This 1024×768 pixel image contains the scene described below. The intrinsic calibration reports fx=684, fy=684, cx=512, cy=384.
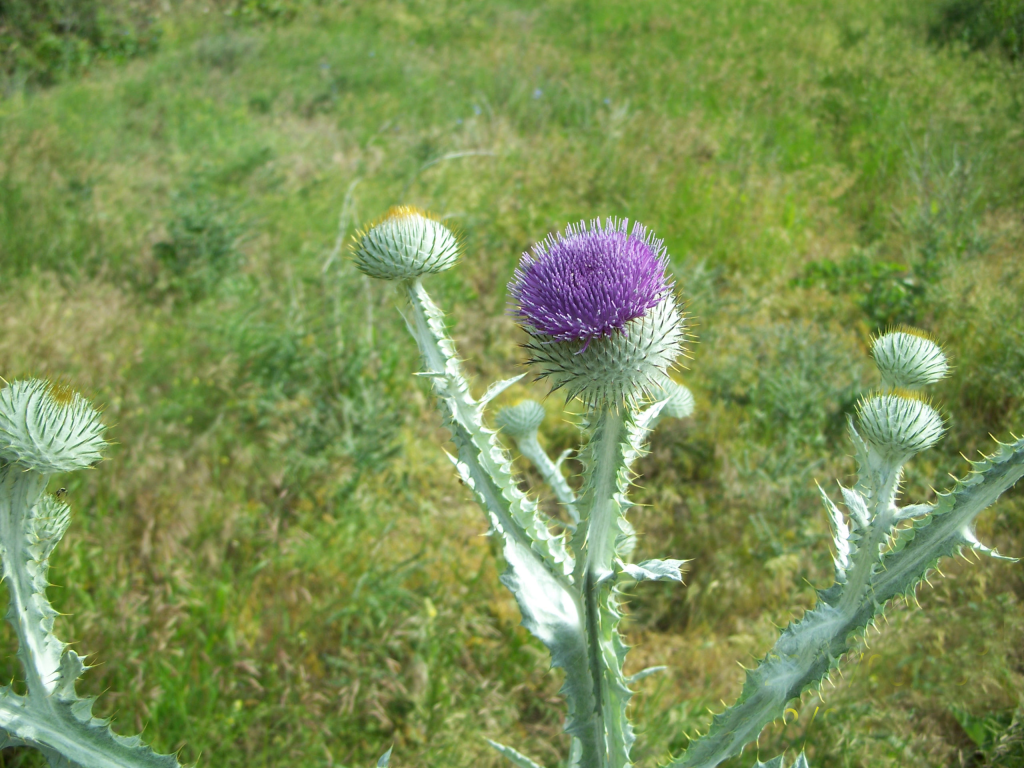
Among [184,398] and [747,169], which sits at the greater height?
[747,169]

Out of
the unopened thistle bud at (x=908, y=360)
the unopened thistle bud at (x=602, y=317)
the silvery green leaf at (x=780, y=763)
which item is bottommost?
the silvery green leaf at (x=780, y=763)

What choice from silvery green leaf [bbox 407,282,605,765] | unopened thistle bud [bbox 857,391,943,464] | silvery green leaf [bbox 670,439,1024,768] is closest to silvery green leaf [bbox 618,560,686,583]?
silvery green leaf [bbox 407,282,605,765]

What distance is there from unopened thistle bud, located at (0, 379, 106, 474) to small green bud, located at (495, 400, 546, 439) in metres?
1.35

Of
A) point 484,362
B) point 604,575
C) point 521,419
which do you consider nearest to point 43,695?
point 604,575

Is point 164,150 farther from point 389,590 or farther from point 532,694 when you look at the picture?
point 532,694

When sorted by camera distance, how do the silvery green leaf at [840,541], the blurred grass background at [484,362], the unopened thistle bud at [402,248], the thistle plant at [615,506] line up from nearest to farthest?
the thistle plant at [615,506] < the silvery green leaf at [840,541] < the unopened thistle bud at [402,248] < the blurred grass background at [484,362]

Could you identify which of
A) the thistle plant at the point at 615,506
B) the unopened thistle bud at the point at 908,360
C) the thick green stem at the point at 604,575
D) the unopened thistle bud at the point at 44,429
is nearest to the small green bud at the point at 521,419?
the thistle plant at the point at 615,506

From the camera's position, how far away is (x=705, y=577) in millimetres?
3600

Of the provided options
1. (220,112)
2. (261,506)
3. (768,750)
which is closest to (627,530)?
(768,750)

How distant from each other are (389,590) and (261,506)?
1.10 metres

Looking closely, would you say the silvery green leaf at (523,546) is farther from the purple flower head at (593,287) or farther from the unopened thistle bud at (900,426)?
the unopened thistle bud at (900,426)

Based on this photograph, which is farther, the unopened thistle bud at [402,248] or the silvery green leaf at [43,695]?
the unopened thistle bud at [402,248]

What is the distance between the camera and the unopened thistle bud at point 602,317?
191 centimetres

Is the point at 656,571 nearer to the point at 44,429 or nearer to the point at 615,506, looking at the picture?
the point at 615,506
